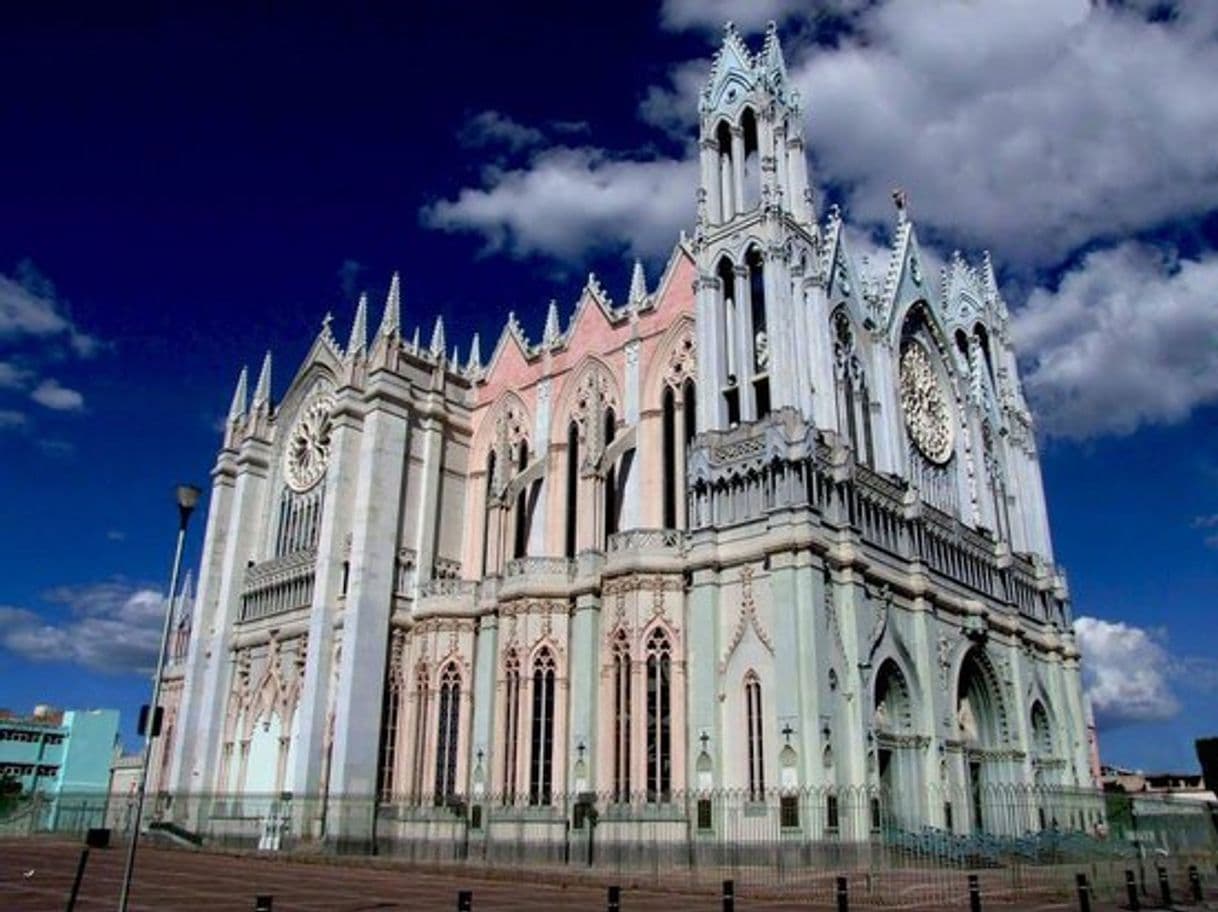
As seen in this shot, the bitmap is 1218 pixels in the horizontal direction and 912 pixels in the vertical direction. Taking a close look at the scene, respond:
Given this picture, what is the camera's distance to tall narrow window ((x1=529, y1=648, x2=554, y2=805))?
35250 mm

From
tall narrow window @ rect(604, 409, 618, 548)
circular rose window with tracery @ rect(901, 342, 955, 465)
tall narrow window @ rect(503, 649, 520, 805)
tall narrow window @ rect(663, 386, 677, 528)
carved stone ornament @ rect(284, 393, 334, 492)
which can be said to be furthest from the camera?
carved stone ornament @ rect(284, 393, 334, 492)

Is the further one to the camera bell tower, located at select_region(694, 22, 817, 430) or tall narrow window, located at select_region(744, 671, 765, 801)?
bell tower, located at select_region(694, 22, 817, 430)

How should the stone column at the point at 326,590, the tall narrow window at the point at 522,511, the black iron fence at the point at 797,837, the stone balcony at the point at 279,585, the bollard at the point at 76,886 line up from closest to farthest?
the bollard at the point at 76,886 < the black iron fence at the point at 797,837 < the stone column at the point at 326,590 < the tall narrow window at the point at 522,511 < the stone balcony at the point at 279,585

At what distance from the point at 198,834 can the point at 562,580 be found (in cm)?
2038

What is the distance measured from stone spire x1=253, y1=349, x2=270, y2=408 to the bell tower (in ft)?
87.8

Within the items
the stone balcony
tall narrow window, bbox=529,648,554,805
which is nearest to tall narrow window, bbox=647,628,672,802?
tall narrow window, bbox=529,648,554,805

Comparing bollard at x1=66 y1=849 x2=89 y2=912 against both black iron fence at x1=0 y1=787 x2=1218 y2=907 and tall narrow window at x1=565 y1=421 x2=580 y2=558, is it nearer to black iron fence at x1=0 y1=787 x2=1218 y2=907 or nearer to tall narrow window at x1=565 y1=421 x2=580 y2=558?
black iron fence at x1=0 y1=787 x2=1218 y2=907

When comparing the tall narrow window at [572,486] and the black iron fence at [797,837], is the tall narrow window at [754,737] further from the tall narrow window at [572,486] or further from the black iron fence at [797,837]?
the tall narrow window at [572,486]

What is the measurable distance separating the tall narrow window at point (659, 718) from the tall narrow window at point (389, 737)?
497 inches

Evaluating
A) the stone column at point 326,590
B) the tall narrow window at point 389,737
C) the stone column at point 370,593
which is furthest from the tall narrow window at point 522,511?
the tall narrow window at point 389,737

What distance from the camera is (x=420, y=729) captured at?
3997 centimetres

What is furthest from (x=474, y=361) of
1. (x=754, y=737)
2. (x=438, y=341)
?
(x=754, y=737)

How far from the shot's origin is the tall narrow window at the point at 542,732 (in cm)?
3525

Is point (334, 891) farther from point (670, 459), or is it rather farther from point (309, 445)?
point (309, 445)
